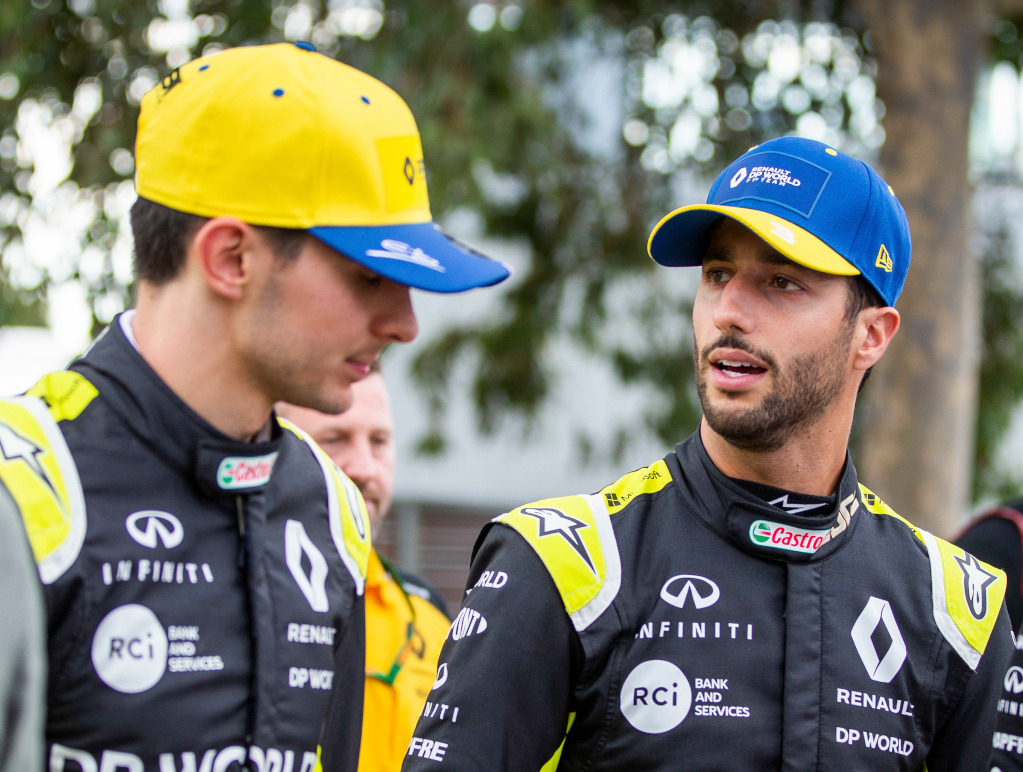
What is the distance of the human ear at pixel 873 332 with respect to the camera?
8.46ft

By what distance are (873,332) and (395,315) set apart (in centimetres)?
116

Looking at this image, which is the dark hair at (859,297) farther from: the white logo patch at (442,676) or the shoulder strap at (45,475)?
the shoulder strap at (45,475)

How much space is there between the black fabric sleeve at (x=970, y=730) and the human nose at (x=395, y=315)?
1.34 m

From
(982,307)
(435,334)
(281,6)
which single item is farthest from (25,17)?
(982,307)

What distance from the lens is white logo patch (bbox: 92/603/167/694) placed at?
1.74 metres

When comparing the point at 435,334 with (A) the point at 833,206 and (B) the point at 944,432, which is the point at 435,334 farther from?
(A) the point at 833,206

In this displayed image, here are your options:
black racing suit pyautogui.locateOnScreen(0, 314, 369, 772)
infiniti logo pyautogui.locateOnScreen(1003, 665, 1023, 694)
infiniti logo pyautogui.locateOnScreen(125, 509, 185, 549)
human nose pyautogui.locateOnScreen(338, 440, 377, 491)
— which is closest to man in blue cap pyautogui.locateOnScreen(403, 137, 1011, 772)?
infiniti logo pyautogui.locateOnScreen(1003, 665, 1023, 694)

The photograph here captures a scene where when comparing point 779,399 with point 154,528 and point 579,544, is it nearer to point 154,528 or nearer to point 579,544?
point 579,544

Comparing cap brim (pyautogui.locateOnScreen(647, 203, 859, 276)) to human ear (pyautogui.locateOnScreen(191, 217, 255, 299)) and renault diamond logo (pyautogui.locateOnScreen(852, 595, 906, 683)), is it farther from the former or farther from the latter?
human ear (pyautogui.locateOnScreen(191, 217, 255, 299))

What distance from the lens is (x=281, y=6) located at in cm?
697

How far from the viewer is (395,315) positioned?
79.6 inches

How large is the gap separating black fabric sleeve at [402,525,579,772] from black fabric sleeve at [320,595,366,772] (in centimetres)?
14

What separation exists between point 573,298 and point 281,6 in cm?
323

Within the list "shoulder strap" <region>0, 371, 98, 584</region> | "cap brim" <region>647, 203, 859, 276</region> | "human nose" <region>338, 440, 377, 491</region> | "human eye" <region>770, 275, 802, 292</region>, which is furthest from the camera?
"human nose" <region>338, 440, 377, 491</region>
